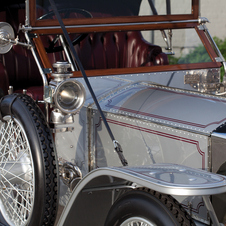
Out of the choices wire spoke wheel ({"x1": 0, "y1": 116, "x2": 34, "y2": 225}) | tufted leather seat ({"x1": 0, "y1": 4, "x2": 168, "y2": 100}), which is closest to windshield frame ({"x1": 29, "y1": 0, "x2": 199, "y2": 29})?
tufted leather seat ({"x1": 0, "y1": 4, "x2": 168, "y2": 100})

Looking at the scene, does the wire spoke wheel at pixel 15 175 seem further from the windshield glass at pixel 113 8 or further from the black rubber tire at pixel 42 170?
the windshield glass at pixel 113 8

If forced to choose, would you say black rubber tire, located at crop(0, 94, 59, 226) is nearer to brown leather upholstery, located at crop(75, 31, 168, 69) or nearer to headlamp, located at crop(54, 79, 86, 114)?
Result: headlamp, located at crop(54, 79, 86, 114)

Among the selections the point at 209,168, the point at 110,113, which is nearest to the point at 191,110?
the point at 209,168

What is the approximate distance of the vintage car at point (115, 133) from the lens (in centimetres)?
151

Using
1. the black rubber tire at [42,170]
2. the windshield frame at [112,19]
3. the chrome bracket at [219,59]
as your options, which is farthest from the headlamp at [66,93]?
the chrome bracket at [219,59]

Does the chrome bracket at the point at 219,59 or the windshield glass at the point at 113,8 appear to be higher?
the windshield glass at the point at 113,8

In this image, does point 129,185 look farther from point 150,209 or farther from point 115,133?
point 115,133

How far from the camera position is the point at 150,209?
1442 millimetres

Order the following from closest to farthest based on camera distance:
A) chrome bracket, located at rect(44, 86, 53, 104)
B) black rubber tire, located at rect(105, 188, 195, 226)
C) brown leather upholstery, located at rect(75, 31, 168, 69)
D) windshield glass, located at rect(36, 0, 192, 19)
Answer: black rubber tire, located at rect(105, 188, 195, 226) → chrome bracket, located at rect(44, 86, 53, 104) → windshield glass, located at rect(36, 0, 192, 19) → brown leather upholstery, located at rect(75, 31, 168, 69)

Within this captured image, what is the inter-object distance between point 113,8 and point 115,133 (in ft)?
3.33

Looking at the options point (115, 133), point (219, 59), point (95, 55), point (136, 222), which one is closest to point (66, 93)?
point (115, 133)

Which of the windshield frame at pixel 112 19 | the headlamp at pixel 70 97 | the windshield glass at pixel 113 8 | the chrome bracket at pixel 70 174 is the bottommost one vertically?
the chrome bracket at pixel 70 174

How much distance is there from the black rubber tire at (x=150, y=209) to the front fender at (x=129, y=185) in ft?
0.24

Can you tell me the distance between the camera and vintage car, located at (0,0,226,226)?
1508mm
